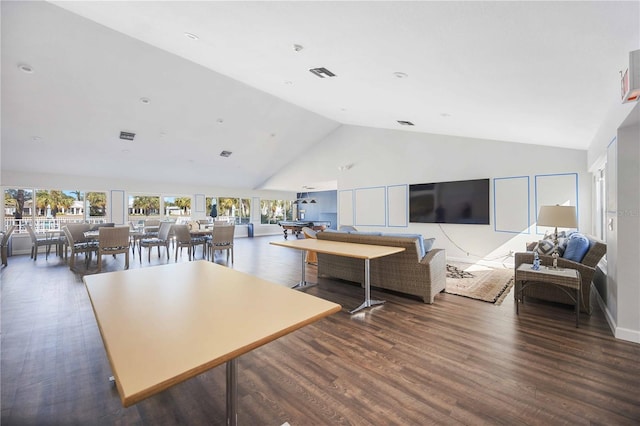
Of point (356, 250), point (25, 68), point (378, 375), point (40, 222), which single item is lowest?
point (378, 375)

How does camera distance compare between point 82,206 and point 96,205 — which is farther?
point 96,205

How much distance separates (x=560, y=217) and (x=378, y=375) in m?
2.80

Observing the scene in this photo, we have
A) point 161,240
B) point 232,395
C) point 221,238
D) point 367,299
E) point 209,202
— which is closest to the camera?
point 232,395

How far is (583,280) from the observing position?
322 cm

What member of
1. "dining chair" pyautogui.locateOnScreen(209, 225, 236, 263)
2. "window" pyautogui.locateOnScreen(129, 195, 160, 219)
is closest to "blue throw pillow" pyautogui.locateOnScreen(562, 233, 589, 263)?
"dining chair" pyautogui.locateOnScreen(209, 225, 236, 263)

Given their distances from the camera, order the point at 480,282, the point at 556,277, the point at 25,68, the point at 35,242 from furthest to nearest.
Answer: the point at 35,242 → the point at 480,282 → the point at 25,68 → the point at 556,277

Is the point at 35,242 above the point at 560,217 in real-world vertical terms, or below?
below

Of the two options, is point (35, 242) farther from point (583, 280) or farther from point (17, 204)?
point (583, 280)

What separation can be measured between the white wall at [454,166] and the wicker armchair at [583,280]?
7.29ft

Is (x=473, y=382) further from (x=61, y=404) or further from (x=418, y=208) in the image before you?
(x=418, y=208)

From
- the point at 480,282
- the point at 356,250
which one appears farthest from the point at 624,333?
the point at 356,250

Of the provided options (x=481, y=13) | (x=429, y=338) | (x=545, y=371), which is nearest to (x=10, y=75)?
(x=481, y=13)

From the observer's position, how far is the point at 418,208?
719 centimetres

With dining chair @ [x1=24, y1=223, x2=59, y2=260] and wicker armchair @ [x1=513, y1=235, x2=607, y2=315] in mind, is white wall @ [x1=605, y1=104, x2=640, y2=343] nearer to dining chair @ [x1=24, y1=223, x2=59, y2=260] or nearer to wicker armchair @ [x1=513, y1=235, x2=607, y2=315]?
wicker armchair @ [x1=513, y1=235, x2=607, y2=315]
